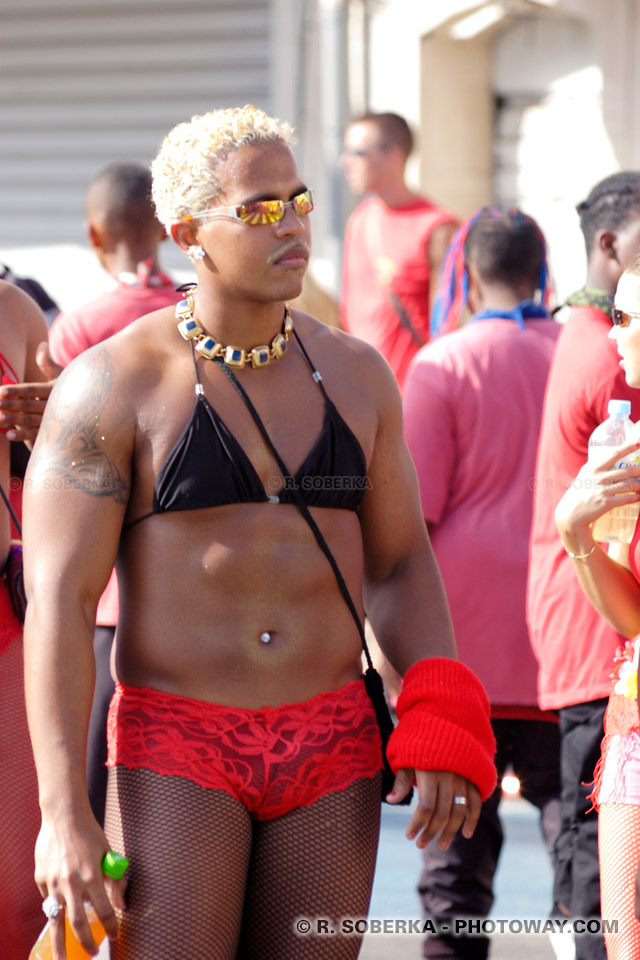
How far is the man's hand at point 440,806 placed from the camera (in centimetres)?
273

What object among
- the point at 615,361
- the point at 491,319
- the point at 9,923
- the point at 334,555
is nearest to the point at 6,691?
the point at 9,923

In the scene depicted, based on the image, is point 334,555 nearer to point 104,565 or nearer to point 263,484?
point 263,484

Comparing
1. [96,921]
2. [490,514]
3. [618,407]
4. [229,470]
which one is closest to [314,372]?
[229,470]

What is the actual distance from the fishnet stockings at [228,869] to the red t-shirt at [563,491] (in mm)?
1161

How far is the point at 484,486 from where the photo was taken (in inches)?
177

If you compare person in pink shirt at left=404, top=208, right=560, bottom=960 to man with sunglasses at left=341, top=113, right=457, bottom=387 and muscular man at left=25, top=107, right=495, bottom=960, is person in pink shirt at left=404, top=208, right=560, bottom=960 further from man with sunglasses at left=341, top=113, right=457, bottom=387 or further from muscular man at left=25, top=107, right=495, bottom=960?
man with sunglasses at left=341, top=113, right=457, bottom=387

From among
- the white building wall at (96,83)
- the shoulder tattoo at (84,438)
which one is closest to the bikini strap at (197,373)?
the shoulder tattoo at (84,438)

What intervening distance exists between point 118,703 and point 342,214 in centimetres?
740

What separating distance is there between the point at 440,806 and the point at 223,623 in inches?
21.4

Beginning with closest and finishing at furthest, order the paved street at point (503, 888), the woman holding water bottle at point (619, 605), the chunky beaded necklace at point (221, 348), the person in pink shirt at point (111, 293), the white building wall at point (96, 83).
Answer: the chunky beaded necklace at point (221, 348) → the woman holding water bottle at point (619, 605) → the person in pink shirt at point (111, 293) → the paved street at point (503, 888) → the white building wall at point (96, 83)

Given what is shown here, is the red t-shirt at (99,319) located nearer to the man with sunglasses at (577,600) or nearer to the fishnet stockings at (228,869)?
the man with sunglasses at (577,600)

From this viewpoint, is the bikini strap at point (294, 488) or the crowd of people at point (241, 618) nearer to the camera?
the crowd of people at point (241, 618)

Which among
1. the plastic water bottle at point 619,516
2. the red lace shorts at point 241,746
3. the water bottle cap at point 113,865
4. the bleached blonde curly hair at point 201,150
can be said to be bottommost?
the water bottle cap at point 113,865

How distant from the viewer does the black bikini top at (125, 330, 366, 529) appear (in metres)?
2.73
